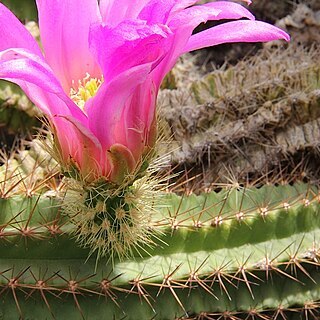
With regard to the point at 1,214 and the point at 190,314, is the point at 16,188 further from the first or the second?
the point at 190,314

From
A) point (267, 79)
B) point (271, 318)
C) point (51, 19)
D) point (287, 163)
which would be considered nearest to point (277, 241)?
point (271, 318)

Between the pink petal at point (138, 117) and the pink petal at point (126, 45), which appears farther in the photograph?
the pink petal at point (138, 117)

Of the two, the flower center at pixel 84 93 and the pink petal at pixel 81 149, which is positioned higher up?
the flower center at pixel 84 93

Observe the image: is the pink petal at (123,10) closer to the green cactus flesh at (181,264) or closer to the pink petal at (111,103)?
the pink petal at (111,103)

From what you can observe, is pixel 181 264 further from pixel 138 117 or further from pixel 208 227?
pixel 138 117

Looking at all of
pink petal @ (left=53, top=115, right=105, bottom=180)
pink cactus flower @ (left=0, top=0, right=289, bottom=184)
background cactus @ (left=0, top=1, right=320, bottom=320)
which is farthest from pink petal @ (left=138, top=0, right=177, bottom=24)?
background cactus @ (left=0, top=1, right=320, bottom=320)

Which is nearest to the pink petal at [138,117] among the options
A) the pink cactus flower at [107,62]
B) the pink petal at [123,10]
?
the pink cactus flower at [107,62]

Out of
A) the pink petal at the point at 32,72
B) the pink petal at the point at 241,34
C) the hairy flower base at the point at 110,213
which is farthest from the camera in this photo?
the hairy flower base at the point at 110,213
